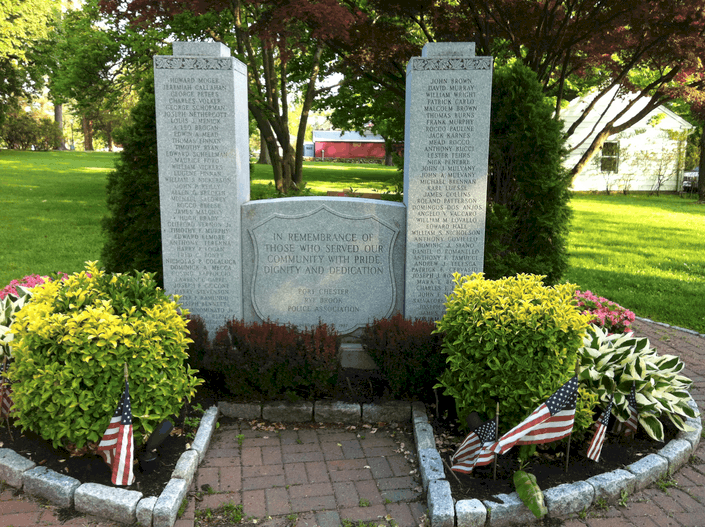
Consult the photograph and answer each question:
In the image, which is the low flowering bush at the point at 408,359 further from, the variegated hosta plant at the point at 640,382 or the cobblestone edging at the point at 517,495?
the variegated hosta plant at the point at 640,382

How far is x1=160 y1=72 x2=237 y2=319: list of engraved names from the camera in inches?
219

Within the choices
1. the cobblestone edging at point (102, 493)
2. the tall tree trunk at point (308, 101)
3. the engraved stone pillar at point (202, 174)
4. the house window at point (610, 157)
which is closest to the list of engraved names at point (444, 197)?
the engraved stone pillar at point (202, 174)

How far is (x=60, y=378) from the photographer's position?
151 inches

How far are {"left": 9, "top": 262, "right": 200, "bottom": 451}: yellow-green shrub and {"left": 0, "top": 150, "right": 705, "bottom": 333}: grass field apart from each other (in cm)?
430

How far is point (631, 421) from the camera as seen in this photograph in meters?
4.55

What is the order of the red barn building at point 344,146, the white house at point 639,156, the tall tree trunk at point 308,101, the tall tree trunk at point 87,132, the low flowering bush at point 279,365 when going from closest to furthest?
1. the low flowering bush at point 279,365
2. the tall tree trunk at point 308,101
3. the white house at point 639,156
4. the tall tree trunk at point 87,132
5. the red barn building at point 344,146

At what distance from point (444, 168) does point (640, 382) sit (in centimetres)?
270

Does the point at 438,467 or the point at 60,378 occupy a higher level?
the point at 60,378

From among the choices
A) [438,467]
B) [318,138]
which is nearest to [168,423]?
[438,467]

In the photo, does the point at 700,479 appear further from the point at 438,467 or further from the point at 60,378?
the point at 60,378

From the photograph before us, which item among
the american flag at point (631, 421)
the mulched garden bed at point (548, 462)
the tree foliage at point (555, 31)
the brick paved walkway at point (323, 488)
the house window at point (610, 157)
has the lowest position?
the brick paved walkway at point (323, 488)

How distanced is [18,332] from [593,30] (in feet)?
34.1

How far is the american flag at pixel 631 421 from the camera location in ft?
14.5

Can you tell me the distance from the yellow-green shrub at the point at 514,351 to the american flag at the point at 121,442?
245cm
